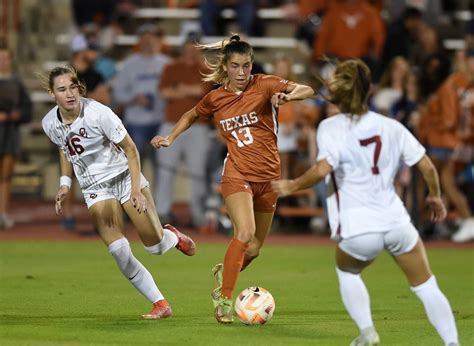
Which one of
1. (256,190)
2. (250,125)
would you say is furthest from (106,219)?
(250,125)

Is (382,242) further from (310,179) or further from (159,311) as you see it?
(159,311)

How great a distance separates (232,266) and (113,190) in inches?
46.5

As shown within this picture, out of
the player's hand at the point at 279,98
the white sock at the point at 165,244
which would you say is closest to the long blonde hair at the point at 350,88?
the player's hand at the point at 279,98

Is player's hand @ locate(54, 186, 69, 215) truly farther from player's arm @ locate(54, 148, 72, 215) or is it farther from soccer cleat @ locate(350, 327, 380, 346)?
soccer cleat @ locate(350, 327, 380, 346)

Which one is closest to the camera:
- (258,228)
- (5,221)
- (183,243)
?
(258,228)

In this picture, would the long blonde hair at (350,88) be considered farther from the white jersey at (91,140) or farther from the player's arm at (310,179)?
the white jersey at (91,140)

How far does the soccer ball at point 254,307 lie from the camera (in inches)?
361

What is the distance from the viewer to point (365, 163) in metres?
7.51

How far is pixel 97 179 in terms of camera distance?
31.0ft

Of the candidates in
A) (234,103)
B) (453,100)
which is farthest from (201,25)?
(234,103)

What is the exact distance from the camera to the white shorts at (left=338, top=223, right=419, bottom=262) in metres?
7.41

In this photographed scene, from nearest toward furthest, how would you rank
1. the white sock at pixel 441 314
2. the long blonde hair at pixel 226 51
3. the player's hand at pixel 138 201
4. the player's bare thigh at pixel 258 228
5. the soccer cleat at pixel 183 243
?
1. the white sock at pixel 441 314
2. the player's hand at pixel 138 201
3. the long blonde hair at pixel 226 51
4. the player's bare thigh at pixel 258 228
5. the soccer cleat at pixel 183 243

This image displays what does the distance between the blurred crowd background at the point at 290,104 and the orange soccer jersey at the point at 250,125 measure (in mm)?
5452

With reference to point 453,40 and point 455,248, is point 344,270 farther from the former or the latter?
point 453,40
